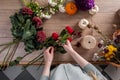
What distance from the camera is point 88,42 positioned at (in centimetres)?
114

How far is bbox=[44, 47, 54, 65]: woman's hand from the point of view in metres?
1.12

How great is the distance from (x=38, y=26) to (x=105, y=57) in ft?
1.09

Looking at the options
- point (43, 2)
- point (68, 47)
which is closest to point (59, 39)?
point (68, 47)

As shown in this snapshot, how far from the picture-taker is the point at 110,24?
1.19 m

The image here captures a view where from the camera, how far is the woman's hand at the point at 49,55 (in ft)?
3.66

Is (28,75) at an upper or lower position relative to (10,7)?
lower

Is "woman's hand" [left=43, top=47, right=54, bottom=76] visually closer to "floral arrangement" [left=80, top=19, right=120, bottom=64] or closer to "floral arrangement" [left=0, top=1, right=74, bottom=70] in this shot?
"floral arrangement" [left=0, top=1, right=74, bottom=70]

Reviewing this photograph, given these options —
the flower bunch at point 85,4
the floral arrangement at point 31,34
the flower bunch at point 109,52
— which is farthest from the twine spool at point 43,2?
the flower bunch at point 109,52

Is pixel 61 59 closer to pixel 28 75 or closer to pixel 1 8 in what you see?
pixel 28 75

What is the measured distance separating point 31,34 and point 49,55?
0.41ft

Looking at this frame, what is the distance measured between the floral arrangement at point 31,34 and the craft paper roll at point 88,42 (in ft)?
0.21

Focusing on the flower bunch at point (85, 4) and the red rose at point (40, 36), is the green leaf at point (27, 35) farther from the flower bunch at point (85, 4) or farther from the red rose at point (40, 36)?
the flower bunch at point (85, 4)

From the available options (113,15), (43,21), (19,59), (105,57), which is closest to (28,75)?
(19,59)

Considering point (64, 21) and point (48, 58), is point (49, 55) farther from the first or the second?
point (64, 21)
